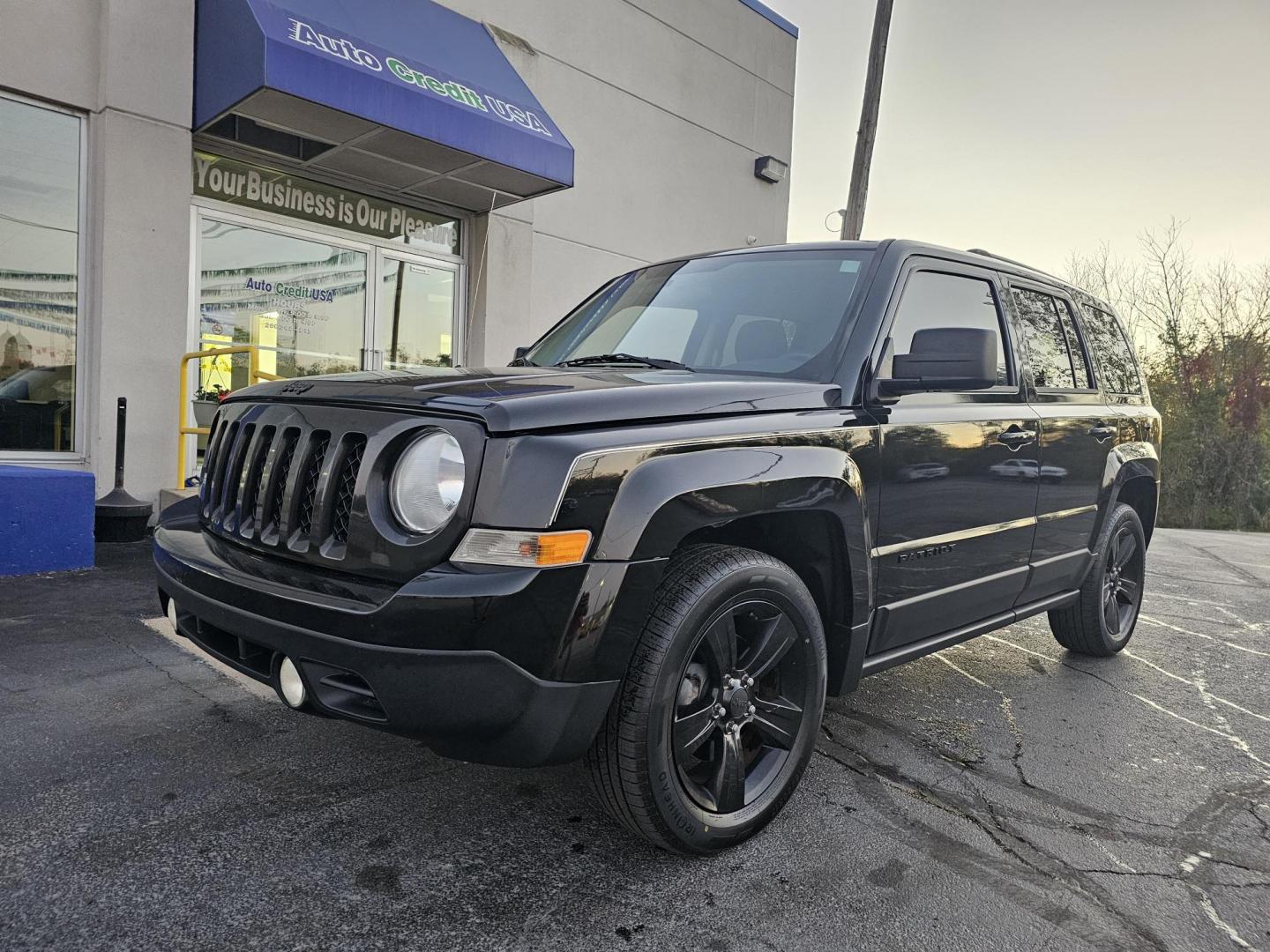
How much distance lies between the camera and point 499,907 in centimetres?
214

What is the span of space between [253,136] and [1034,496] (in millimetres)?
7613

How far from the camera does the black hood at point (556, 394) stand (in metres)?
2.16

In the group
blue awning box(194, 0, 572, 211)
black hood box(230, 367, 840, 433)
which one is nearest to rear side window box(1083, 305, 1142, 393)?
black hood box(230, 367, 840, 433)

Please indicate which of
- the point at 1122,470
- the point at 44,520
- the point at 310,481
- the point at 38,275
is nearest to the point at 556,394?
the point at 310,481

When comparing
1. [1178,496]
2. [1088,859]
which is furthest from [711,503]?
[1178,496]

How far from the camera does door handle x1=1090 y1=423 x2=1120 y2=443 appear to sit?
4129mm

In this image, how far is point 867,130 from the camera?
1105 cm

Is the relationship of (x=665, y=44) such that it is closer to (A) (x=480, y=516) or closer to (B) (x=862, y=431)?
(B) (x=862, y=431)

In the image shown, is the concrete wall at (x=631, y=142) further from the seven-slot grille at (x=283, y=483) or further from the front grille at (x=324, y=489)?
the front grille at (x=324, y=489)

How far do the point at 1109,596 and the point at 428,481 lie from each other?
157 inches

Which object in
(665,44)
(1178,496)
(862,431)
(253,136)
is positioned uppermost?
(665,44)

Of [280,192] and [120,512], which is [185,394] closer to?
[120,512]

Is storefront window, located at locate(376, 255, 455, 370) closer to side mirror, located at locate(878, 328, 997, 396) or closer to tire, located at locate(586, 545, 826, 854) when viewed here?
side mirror, located at locate(878, 328, 997, 396)

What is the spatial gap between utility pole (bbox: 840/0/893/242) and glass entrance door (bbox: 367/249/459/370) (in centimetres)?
476
